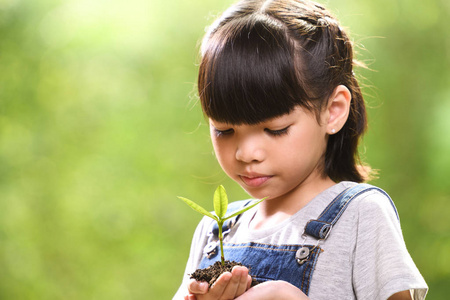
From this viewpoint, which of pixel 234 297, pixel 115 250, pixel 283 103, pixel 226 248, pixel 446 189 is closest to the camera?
pixel 234 297

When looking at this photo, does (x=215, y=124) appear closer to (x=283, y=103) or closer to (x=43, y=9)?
(x=283, y=103)

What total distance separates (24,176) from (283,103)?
4.50 feet

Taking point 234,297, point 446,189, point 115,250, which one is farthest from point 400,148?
point 234,297

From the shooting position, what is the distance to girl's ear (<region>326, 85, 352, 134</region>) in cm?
89

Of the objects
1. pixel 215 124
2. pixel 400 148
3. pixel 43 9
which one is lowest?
pixel 400 148

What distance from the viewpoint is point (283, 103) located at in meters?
0.82

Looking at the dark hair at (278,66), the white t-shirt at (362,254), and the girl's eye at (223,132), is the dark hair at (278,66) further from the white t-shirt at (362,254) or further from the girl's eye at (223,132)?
the white t-shirt at (362,254)

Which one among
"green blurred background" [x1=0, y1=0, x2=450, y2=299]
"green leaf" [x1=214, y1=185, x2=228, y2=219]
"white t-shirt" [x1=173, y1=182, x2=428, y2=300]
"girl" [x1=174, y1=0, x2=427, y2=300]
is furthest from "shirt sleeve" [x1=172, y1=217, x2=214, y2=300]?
"green blurred background" [x1=0, y1=0, x2=450, y2=299]

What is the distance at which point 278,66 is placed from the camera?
2.72 feet

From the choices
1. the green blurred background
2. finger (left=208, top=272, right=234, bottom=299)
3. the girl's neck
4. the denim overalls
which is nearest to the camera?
finger (left=208, top=272, right=234, bottom=299)

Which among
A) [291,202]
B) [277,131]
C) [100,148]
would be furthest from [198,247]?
[100,148]

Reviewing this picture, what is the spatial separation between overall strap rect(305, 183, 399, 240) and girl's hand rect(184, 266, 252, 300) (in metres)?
0.15

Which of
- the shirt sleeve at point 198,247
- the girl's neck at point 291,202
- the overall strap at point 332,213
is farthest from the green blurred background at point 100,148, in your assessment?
the overall strap at point 332,213

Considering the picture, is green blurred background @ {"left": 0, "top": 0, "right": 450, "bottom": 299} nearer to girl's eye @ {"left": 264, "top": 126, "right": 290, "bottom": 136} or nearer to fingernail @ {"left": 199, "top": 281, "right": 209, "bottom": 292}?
girl's eye @ {"left": 264, "top": 126, "right": 290, "bottom": 136}
